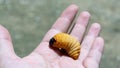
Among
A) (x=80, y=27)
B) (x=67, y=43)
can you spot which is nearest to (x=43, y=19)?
(x=80, y=27)

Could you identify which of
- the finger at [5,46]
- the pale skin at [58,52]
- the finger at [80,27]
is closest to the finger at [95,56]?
the pale skin at [58,52]

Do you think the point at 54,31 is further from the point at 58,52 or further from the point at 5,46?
the point at 5,46

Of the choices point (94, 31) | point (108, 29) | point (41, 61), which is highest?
point (41, 61)

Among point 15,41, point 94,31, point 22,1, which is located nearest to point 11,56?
point 94,31

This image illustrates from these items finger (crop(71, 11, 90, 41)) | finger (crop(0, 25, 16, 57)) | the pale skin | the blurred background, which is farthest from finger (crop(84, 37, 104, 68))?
the blurred background

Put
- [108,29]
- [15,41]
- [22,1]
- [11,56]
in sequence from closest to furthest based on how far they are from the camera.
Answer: [11,56], [15,41], [108,29], [22,1]

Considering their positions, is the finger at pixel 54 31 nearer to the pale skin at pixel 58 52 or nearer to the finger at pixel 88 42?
the pale skin at pixel 58 52

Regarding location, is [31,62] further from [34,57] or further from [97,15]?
[97,15]
